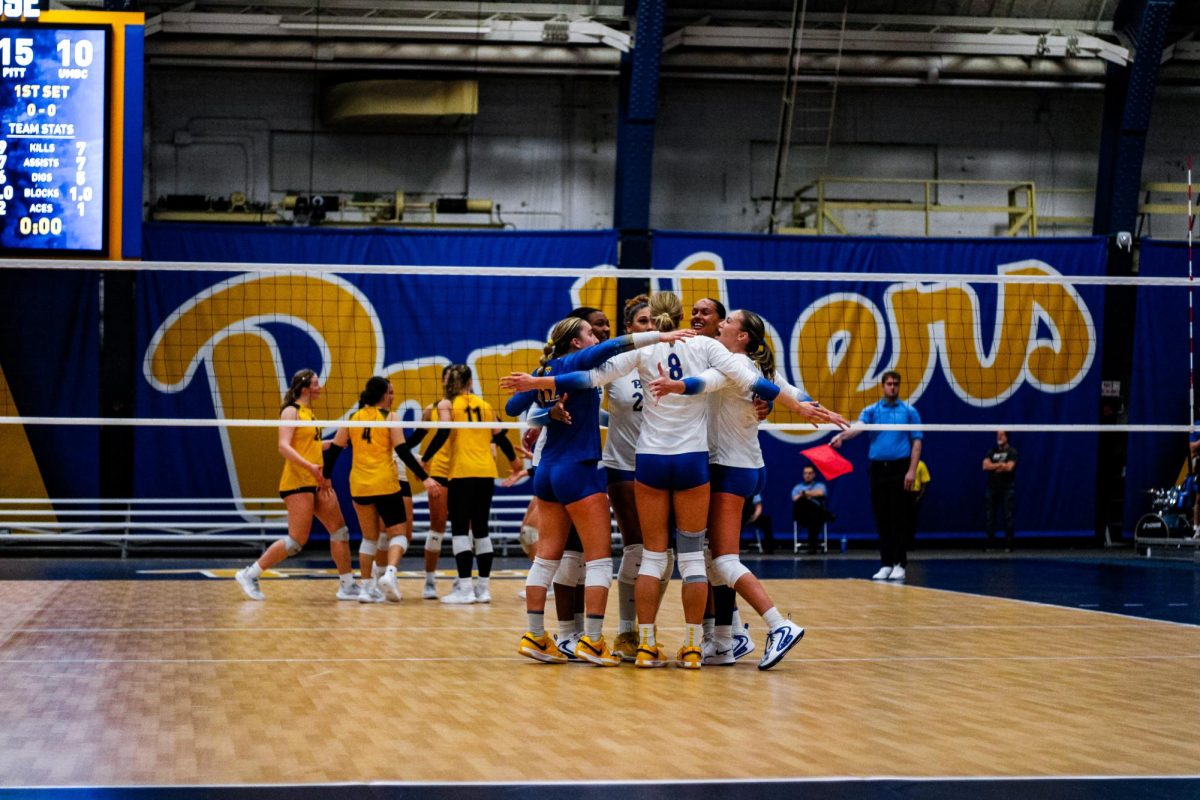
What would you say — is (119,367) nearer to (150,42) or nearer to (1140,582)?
(150,42)

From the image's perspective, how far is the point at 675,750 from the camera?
15.1ft

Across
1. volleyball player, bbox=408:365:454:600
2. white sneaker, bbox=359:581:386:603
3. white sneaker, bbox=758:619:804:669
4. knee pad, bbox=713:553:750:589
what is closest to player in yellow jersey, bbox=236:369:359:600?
white sneaker, bbox=359:581:386:603

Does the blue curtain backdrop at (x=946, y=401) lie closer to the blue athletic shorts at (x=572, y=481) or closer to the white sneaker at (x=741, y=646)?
the white sneaker at (x=741, y=646)

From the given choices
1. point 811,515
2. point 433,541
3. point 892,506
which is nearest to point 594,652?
point 433,541

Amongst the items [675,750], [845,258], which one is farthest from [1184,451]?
[675,750]

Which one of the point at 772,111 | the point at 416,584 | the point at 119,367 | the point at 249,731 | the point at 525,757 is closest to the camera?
the point at 525,757

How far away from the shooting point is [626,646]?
277 inches

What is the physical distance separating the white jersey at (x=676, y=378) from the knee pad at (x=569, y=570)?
0.76m

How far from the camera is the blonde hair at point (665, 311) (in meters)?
6.84

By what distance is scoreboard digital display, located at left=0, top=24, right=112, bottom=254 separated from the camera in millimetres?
12445

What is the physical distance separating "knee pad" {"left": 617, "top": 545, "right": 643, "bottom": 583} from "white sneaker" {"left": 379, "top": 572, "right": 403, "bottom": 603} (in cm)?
358

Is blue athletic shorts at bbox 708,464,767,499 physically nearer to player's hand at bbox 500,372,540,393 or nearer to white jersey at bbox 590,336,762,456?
white jersey at bbox 590,336,762,456

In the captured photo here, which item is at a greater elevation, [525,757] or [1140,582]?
[525,757]

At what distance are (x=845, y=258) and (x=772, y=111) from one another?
2.82 meters
